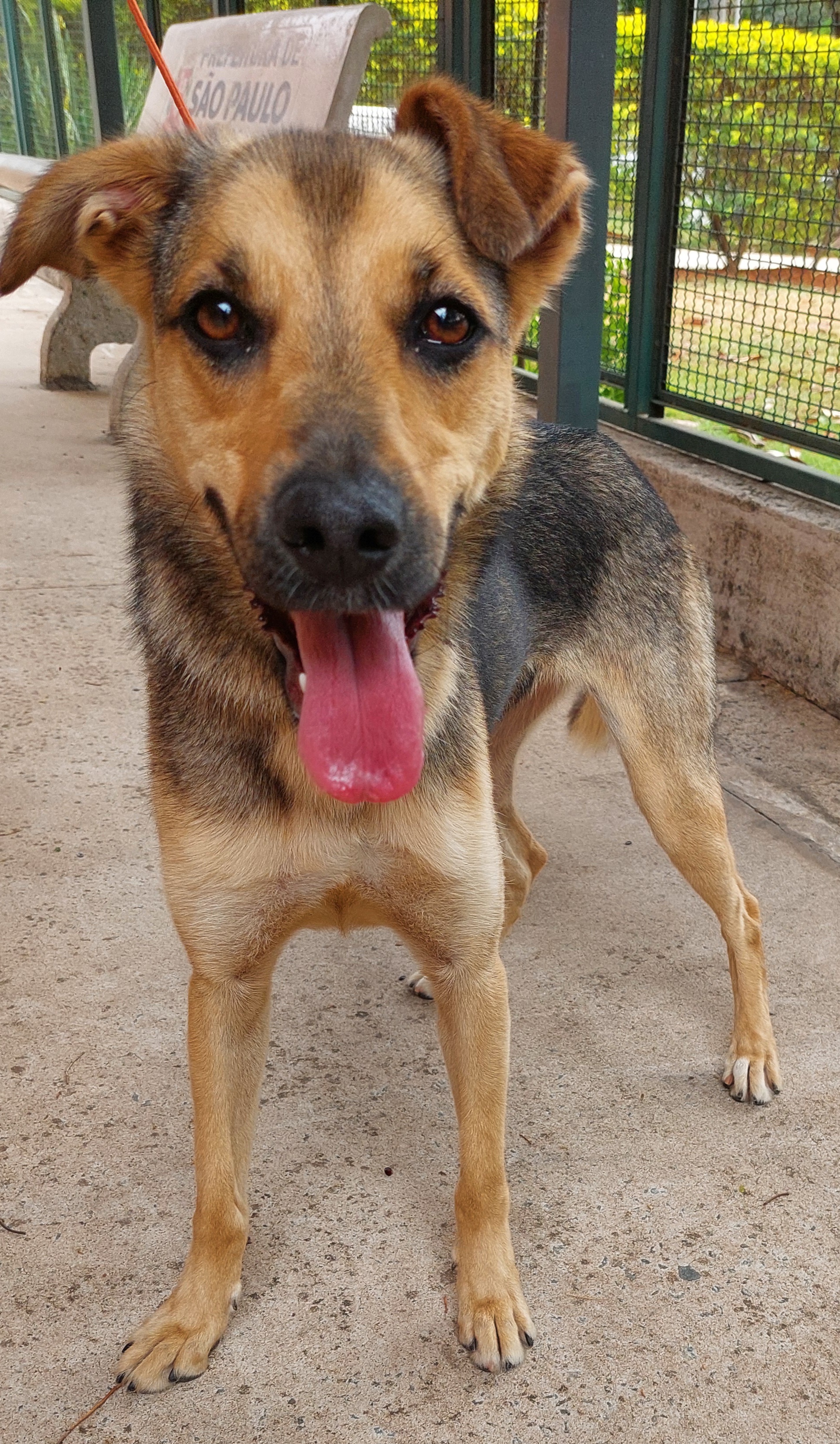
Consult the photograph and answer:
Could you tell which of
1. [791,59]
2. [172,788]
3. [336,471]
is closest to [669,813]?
[172,788]

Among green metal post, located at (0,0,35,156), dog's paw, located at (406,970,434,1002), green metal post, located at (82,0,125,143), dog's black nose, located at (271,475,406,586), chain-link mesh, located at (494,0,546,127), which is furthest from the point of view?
green metal post, located at (0,0,35,156)

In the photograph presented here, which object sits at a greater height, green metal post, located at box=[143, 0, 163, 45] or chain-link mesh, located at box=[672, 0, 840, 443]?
green metal post, located at box=[143, 0, 163, 45]

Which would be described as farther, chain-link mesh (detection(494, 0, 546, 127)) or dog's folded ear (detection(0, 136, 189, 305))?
chain-link mesh (detection(494, 0, 546, 127))

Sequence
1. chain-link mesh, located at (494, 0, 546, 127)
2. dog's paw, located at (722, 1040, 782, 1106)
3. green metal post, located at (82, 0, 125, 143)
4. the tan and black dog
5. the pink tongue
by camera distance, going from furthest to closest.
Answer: green metal post, located at (82, 0, 125, 143), chain-link mesh, located at (494, 0, 546, 127), dog's paw, located at (722, 1040, 782, 1106), the pink tongue, the tan and black dog

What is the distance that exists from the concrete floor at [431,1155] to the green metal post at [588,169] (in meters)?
1.45

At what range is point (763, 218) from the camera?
4668 millimetres

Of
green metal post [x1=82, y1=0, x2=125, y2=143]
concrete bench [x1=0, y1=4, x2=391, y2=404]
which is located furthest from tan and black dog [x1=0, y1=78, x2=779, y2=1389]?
green metal post [x1=82, y1=0, x2=125, y2=143]

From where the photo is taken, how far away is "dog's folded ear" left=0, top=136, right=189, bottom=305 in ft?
6.52

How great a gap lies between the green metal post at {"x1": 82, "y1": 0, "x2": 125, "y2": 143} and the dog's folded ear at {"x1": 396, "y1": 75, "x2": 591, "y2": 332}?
27.7ft

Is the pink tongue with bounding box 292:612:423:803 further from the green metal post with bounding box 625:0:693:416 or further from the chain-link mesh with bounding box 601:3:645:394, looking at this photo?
the green metal post with bounding box 625:0:693:416

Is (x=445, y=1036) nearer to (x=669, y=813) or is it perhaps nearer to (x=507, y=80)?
(x=669, y=813)

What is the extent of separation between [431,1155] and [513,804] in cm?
106

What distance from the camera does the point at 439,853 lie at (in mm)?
2055

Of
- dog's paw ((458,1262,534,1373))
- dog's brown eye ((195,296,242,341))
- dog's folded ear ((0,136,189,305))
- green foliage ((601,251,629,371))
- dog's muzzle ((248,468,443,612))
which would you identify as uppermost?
dog's folded ear ((0,136,189,305))
